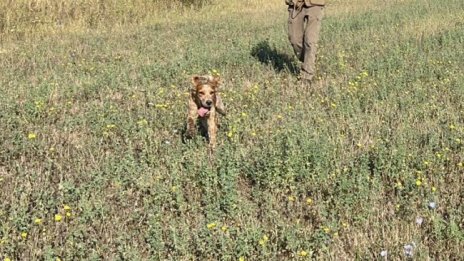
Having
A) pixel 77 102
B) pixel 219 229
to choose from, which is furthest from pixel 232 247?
pixel 77 102

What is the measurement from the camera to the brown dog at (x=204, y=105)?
567 cm

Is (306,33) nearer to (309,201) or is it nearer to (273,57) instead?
(273,57)

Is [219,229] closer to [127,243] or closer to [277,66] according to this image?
[127,243]

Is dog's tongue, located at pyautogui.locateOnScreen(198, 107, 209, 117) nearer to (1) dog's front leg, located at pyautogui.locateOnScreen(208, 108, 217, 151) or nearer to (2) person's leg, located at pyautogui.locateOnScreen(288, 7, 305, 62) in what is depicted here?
(1) dog's front leg, located at pyautogui.locateOnScreen(208, 108, 217, 151)

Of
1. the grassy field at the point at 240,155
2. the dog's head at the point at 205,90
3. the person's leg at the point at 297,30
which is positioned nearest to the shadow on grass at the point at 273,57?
the grassy field at the point at 240,155

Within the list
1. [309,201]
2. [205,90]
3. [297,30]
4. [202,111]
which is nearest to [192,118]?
[202,111]

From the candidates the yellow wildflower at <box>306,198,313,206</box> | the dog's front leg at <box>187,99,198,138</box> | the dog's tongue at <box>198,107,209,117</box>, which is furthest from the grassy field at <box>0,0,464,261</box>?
the dog's tongue at <box>198,107,209,117</box>

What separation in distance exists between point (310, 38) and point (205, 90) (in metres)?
3.46

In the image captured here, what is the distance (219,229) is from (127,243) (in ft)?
2.41

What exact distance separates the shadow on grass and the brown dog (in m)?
3.56

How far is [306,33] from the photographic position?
852cm

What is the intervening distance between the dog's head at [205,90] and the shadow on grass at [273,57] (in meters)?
3.54

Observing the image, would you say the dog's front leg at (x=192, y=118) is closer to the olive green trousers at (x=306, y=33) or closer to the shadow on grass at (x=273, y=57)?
the olive green trousers at (x=306, y=33)

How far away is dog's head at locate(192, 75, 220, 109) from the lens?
566 centimetres
